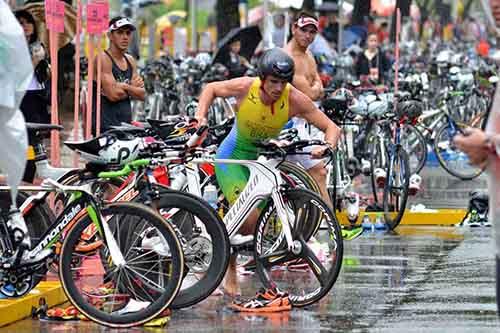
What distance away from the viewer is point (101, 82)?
14.0m

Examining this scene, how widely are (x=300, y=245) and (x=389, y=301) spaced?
2.38 feet

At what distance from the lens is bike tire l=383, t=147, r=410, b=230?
1550cm

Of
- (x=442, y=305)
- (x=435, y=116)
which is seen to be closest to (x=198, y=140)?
(x=442, y=305)

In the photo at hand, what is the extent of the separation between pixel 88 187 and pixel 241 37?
17283mm

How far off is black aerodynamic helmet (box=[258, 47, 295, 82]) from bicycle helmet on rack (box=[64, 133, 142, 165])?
1.19m

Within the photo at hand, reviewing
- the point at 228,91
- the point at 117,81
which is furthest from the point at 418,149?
the point at 228,91

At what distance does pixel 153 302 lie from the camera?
9.48 metres

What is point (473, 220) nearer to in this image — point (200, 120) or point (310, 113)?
point (310, 113)

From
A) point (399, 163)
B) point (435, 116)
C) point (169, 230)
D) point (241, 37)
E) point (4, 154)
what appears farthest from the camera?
point (241, 37)

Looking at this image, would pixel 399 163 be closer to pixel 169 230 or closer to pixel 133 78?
pixel 133 78

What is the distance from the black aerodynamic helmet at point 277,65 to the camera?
10.5m

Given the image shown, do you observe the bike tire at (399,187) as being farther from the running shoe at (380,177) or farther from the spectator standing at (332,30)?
the spectator standing at (332,30)

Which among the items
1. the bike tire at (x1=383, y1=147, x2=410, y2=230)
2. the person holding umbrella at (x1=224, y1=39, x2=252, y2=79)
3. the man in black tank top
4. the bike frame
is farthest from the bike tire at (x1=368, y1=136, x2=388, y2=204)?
the person holding umbrella at (x1=224, y1=39, x2=252, y2=79)

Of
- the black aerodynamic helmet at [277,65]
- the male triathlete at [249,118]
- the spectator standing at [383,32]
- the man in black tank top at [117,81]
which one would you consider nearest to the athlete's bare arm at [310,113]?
the male triathlete at [249,118]
